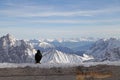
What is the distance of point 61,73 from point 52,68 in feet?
0.78

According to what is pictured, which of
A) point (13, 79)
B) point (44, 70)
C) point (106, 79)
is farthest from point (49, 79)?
point (106, 79)

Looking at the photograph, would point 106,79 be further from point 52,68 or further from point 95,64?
point 52,68

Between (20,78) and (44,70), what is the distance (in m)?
0.53

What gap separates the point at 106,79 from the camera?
6.39m

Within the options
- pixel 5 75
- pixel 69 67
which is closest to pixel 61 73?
pixel 69 67

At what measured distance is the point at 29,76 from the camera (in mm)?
6785

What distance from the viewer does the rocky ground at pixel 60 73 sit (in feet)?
21.7

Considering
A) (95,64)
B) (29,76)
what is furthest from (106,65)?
(29,76)

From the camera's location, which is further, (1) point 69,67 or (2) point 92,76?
(1) point 69,67

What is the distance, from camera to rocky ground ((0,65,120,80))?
660 cm

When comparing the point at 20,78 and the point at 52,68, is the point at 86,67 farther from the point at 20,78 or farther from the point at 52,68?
the point at 20,78

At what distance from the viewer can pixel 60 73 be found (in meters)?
6.92

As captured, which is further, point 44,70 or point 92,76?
point 44,70

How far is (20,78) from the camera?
6.76 meters
